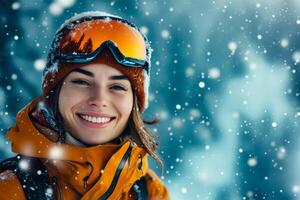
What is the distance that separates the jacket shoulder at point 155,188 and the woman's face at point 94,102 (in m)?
0.49

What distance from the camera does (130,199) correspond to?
9.53ft

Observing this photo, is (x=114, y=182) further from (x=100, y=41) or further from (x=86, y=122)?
(x=100, y=41)

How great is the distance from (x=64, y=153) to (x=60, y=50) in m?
0.68

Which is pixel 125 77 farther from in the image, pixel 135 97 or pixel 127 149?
pixel 127 149

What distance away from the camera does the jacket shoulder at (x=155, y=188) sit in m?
3.03

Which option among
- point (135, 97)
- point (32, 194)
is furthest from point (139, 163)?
point (32, 194)

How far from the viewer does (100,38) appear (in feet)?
9.09

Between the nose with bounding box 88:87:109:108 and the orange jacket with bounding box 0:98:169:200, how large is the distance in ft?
0.86

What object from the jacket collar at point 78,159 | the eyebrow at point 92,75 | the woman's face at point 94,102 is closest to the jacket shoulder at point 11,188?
the jacket collar at point 78,159

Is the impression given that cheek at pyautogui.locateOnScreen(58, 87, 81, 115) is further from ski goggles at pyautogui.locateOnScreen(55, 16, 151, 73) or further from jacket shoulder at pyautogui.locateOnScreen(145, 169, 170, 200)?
jacket shoulder at pyautogui.locateOnScreen(145, 169, 170, 200)

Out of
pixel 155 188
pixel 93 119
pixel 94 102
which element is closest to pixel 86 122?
pixel 93 119

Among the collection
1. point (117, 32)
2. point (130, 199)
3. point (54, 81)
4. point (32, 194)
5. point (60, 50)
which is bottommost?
point (32, 194)

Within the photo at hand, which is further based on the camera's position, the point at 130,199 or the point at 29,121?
the point at 130,199

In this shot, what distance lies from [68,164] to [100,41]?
2.55ft
